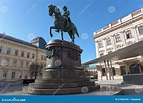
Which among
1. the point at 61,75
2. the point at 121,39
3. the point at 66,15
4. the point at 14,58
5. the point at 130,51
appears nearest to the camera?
the point at 61,75

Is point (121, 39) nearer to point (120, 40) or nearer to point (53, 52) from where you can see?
point (120, 40)

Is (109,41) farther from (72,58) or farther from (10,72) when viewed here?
(10,72)

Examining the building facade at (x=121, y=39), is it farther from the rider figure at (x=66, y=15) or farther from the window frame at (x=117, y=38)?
the rider figure at (x=66, y=15)

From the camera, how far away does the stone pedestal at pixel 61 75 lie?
5.96 meters

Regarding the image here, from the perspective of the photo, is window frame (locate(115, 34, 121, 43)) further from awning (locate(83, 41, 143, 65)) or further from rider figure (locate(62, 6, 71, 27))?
rider figure (locate(62, 6, 71, 27))

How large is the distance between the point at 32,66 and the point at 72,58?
24773 millimetres

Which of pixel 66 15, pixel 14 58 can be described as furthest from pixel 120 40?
pixel 14 58

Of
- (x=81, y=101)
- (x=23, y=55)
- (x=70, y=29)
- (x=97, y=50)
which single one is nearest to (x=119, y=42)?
(x=97, y=50)

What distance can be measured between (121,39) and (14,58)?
3079 cm

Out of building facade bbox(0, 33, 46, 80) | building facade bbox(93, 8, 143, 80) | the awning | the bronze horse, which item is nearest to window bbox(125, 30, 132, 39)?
building facade bbox(93, 8, 143, 80)

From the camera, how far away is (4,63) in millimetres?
27766

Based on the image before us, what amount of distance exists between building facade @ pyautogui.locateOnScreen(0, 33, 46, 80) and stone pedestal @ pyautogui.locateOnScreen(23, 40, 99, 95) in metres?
25.8

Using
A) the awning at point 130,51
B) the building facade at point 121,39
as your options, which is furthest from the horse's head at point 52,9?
the building facade at point 121,39

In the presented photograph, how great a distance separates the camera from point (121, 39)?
1048 inches
